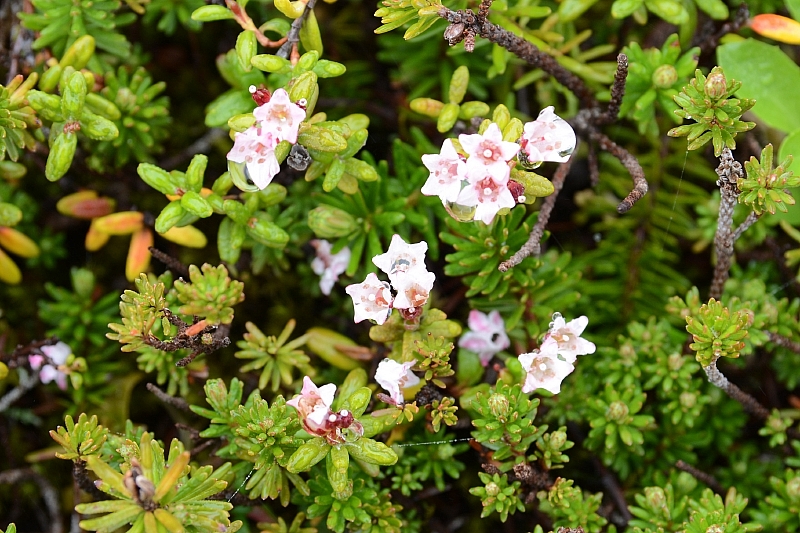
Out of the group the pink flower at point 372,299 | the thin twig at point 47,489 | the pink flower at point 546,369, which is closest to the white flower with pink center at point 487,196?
the pink flower at point 372,299

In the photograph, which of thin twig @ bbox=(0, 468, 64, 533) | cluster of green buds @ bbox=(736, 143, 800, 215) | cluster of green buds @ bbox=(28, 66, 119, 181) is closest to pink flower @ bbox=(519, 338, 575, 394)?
cluster of green buds @ bbox=(736, 143, 800, 215)

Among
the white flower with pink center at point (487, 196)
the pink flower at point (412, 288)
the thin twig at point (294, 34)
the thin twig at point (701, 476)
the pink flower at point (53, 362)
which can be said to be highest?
the thin twig at point (294, 34)


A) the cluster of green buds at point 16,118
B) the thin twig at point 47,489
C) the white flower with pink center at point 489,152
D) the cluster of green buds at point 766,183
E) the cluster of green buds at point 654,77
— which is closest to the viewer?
the white flower with pink center at point 489,152

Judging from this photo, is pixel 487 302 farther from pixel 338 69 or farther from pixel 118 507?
pixel 118 507

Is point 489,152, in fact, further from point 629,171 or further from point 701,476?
point 701,476

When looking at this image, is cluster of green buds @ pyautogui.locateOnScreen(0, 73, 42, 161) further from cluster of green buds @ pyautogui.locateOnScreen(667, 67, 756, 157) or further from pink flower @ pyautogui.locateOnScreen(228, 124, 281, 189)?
cluster of green buds @ pyautogui.locateOnScreen(667, 67, 756, 157)

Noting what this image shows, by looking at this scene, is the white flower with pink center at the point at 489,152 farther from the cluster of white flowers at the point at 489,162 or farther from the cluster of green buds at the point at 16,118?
the cluster of green buds at the point at 16,118

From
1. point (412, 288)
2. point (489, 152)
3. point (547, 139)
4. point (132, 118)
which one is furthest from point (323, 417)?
point (132, 118)
